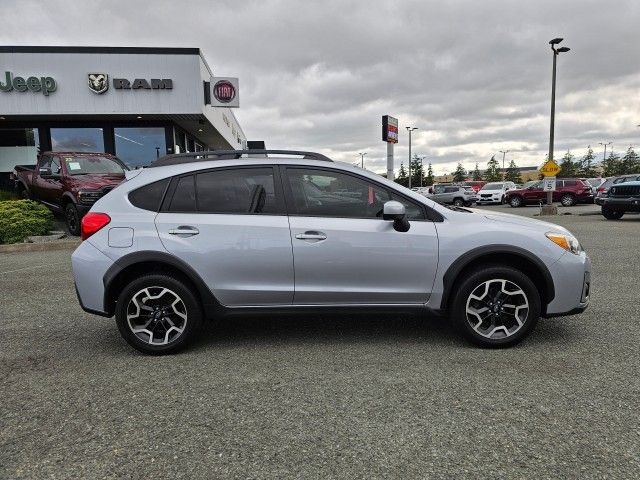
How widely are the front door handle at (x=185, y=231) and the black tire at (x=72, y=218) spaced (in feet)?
26.8

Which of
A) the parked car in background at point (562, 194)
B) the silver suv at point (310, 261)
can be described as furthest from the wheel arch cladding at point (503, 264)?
the parked car in background at point (562, 194)

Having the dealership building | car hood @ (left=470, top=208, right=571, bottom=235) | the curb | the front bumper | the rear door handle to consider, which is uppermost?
the dealership building

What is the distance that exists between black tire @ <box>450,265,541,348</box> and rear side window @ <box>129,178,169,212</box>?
2666 millimetres

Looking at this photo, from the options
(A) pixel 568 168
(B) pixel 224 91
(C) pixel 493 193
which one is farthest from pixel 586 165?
(B) pixel 224 91

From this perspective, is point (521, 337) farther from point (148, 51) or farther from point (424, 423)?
point (148, 51)

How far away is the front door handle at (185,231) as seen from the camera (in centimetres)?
378

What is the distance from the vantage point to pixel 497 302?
382cm

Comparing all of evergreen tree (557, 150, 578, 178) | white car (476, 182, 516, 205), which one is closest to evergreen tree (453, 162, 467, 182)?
evergreen tree (557, 150, 578, 178)

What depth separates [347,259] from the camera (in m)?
3.76

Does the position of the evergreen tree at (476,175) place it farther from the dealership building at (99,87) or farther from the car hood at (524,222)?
the car hood at (524,222)

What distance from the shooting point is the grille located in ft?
48.8

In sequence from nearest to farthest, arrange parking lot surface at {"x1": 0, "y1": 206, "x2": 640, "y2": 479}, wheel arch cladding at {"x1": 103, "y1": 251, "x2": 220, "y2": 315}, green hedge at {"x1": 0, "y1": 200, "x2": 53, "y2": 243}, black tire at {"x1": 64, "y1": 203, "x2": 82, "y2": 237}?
parking lot surface at {"x1": 0, "y1": 206, "x2": 640, "y2": 479}, wheel arch cladding at {"x1": 103, "y1": 251, "x2": 220, "y2": 315}, green hedge at {"x1": 0, "y1": 200, "x2": 53, "y2": 243}, black tire at {"x1": 64, "y1": 203, "x2": 82, "y2": 237}

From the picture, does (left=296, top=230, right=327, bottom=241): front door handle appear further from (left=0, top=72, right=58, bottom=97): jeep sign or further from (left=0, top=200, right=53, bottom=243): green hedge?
(left=0, top=72, right=58, bottom=97): jeep sign

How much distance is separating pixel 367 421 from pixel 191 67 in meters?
16.9
